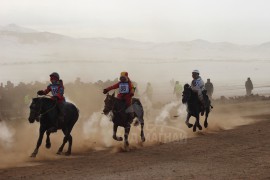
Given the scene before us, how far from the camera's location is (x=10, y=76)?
82625mm

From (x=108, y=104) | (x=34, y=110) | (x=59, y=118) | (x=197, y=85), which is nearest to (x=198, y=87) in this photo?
(x=197, y=85)

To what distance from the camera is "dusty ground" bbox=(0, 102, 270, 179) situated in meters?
13.2

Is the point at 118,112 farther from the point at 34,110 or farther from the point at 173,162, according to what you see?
the point at 173,162

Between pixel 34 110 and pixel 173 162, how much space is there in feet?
16.4

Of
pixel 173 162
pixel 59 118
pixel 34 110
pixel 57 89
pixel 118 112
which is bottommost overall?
pixel 173 162

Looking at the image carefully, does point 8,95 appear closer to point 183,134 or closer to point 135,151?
point 183,134

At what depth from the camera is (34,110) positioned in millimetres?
16844

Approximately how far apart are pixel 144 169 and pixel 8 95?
20019 mm

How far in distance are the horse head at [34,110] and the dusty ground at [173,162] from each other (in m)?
1.39

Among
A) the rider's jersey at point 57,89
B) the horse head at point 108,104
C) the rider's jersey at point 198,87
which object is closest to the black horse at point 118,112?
the horse head at point 108,104

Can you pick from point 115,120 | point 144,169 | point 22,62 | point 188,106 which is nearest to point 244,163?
point 144,169

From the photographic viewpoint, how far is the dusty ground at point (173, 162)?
1318 centimetres

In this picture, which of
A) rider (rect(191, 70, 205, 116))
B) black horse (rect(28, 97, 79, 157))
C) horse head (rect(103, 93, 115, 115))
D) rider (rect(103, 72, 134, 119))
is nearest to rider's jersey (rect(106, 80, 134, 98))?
rider (rect(103, 72, 134, 119))

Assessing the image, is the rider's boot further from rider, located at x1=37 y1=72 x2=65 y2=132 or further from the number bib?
the number bib
